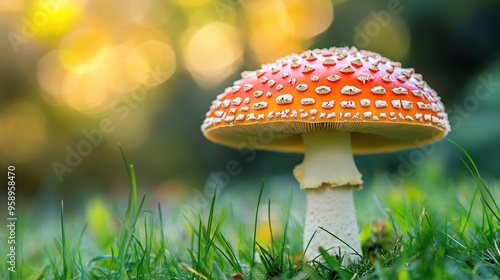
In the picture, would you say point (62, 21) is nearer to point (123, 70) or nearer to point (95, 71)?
point (95, 71)

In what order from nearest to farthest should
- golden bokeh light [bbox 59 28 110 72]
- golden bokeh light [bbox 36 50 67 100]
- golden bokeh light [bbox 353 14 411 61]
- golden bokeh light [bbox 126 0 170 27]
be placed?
golden bokeh light [bbox 353 14 411 61], golden bokeh light [bbox 59 28 110 72], golden bokeh light [bbox 36 50 67 100], golden bokeh light [bbox 126 0 170 27]

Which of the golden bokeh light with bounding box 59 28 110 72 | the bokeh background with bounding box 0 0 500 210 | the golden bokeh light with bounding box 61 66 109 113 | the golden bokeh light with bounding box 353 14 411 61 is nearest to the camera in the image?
the bokeh background with bounding box 0 0 500 210

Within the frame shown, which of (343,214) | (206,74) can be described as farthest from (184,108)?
(343,214)

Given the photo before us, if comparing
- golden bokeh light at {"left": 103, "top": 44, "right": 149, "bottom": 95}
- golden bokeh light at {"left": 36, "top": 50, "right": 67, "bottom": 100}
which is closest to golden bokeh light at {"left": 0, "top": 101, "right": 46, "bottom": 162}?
golden bokeh light at {"left": 36, "top": 50, "right": 67, "bottom": 100}

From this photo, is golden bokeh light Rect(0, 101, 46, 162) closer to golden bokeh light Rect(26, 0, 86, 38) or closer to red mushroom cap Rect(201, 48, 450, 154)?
golden bokeh light Rect(26, 0, 86, 38)

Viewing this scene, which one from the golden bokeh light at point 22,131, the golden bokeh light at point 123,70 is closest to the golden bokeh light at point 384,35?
the golden bokeh light at point 123,70

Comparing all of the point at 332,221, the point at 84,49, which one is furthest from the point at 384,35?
the point at 84,49
